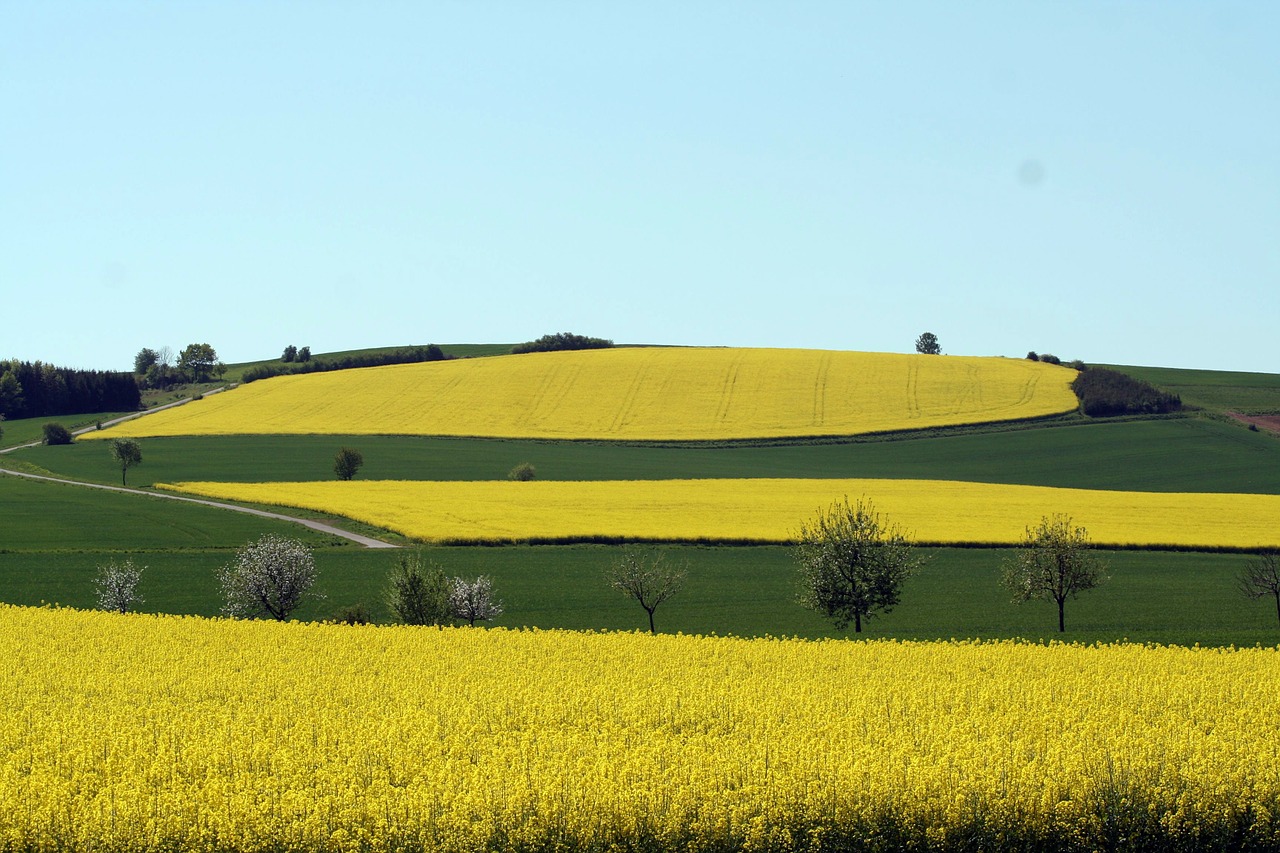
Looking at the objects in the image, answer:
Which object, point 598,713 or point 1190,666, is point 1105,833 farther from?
point 1190,666

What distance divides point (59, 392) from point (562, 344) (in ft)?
191

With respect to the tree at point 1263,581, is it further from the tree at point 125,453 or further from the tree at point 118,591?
the tree at point 125,453

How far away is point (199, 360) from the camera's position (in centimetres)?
15475

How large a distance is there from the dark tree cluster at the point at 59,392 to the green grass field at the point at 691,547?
45.9 ft

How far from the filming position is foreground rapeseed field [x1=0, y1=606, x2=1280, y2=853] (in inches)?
544

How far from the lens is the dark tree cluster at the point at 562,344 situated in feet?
495

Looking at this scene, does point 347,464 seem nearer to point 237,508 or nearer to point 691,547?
point 237,508

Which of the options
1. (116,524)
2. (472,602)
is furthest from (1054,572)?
(116,524)

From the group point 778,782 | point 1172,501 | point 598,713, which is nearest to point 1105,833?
point 778,782

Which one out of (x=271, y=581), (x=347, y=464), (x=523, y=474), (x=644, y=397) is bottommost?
(x=271, y=581)

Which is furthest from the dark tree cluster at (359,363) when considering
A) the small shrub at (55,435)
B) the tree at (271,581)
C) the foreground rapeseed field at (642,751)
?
the foreground rapeseed field at (642,751)

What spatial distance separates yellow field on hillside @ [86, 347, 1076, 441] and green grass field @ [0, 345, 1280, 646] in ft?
17.2

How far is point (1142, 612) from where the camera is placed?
39.2 metres

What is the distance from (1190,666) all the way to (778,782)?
38.3 ft
